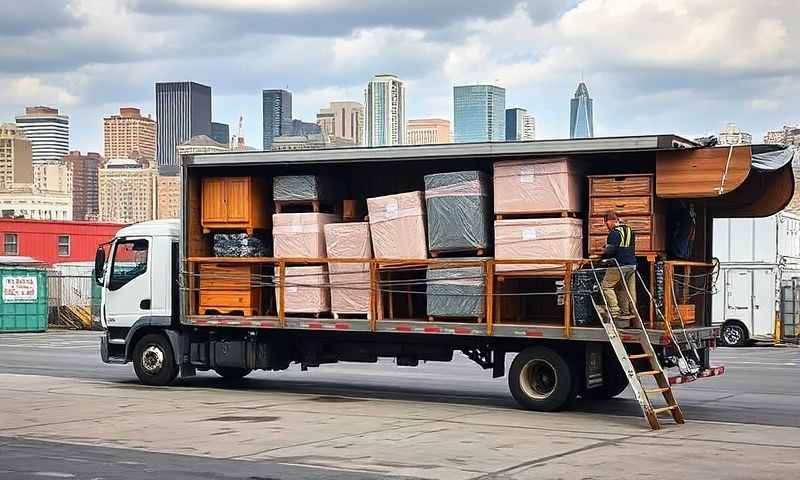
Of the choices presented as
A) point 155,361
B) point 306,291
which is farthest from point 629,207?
point 155,361

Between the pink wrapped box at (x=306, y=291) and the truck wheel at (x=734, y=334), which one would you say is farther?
the truck wheel at (x=734, y=334)

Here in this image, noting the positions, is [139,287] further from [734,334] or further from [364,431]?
[734,334]

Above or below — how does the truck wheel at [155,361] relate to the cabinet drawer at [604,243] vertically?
below

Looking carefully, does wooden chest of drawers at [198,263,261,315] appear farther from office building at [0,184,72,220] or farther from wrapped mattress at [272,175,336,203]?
office building at [0,184,72,220]

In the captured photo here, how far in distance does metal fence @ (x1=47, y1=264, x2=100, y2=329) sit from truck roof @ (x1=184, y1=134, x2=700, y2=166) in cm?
2864

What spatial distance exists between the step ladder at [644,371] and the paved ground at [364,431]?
0.38 m

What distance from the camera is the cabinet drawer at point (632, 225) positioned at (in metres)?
16.0

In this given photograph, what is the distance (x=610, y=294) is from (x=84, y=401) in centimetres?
791

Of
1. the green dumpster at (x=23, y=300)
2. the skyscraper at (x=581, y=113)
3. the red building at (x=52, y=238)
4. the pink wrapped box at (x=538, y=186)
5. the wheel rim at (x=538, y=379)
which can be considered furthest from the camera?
the skyscraper at (x=581, y=113)

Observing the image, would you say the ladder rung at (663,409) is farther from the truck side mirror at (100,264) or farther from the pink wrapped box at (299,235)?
the truck side mirror at (100,264)

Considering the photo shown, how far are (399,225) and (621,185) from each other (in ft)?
11.2

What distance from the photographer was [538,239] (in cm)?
1647

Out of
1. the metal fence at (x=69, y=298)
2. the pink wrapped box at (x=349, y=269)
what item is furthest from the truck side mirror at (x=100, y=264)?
the metal fence at (x=69, y=298)

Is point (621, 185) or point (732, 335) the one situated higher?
point (621, 185)
